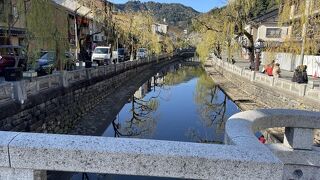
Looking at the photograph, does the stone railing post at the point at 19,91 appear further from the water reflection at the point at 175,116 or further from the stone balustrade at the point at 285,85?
the stone balustrade at the point at 285,85

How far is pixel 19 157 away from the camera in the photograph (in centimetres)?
210

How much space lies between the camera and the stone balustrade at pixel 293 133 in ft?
11.3

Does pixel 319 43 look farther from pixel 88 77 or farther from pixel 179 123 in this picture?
pixel 88 77

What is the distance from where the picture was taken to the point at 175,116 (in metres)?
19.8

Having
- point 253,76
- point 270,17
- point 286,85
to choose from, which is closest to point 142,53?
point 270,17

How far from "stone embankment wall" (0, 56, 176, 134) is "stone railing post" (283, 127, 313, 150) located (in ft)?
27.9

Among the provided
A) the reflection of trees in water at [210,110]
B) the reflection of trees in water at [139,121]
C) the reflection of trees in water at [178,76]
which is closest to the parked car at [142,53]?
the reflection of trees in water at [178,76]

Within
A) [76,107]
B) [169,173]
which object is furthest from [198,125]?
[169,173]

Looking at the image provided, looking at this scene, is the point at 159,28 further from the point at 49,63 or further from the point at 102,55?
the point at 49,63

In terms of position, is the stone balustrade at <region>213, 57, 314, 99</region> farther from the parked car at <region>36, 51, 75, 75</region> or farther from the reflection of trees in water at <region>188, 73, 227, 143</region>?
the parked car at <region>36, 51, 75, 75</region>

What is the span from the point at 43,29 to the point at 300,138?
11378mm

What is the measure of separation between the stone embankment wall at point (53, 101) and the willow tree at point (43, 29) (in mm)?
1324

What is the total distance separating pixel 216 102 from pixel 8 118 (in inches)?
705

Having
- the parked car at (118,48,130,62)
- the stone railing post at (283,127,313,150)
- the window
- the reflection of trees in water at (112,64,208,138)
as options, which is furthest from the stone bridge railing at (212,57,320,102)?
the parked car at (118,48,130,62)
